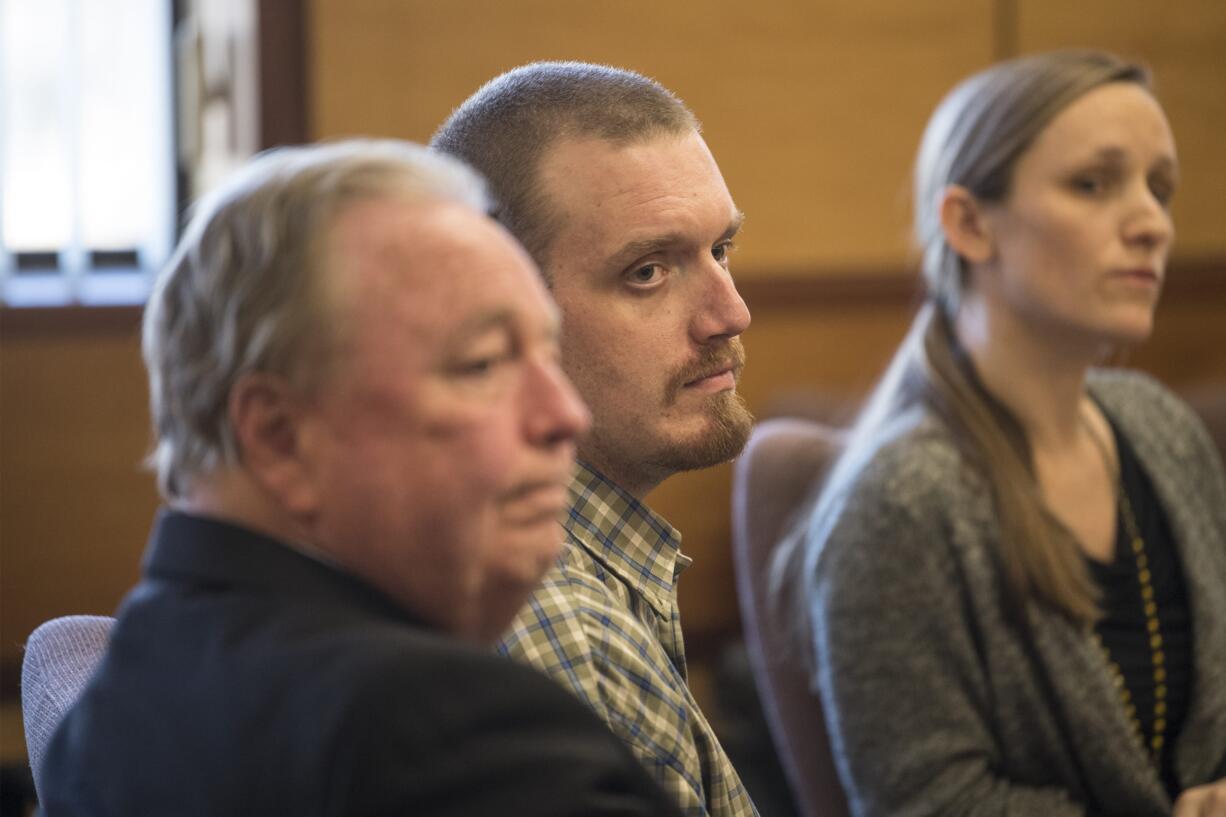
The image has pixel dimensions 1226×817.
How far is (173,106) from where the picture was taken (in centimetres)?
313

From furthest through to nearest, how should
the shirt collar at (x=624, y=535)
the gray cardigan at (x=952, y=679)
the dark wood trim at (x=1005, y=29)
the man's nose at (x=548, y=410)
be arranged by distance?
the dark wood trim at (x=1005, y=29) → the gray cardigan at (x=952, y=679) → the shirt collar at (x=624, y=535) → the man's nose at (x=548, y=410)

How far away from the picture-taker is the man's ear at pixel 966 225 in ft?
5.65

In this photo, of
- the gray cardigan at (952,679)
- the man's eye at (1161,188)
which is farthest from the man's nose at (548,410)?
the man's eye at (1161,188)

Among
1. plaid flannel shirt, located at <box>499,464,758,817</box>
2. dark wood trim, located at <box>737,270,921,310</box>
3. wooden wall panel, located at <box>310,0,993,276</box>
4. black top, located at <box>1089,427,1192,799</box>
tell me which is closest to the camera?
plaid flannel shirt, located at <box>499,464,758,817</box>

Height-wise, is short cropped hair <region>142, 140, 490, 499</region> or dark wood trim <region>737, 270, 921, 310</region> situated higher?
short cropped hair <region>142, 140, 490, 499</region>

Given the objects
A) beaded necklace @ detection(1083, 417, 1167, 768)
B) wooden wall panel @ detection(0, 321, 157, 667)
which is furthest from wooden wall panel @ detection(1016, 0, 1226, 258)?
wooden wall panel @ detection(0, 321, 157, 667)

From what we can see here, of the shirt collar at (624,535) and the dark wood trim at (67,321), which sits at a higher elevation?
the shirt collar at (624,535)

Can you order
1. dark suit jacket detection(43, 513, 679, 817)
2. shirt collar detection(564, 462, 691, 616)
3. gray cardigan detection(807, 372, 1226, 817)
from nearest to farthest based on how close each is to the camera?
dark suit jacket detection(43, 513, 679, 817)
shirt collar detection(564, 462, 691, 616)
gray cardigan detection(807, 372, 1226, 817)

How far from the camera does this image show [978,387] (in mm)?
1722

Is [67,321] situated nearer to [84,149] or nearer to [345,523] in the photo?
[84,149]

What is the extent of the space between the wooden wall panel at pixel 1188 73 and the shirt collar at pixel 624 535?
2.90m

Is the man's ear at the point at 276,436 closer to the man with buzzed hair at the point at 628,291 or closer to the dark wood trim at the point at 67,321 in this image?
the man with buzzed hair at the point at 628,291

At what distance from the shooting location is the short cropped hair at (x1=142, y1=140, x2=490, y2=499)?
65cm

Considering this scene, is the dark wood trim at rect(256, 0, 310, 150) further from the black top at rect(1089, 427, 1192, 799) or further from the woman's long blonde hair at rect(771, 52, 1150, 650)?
the black top at rect(1089, 427, 1192, 799)
